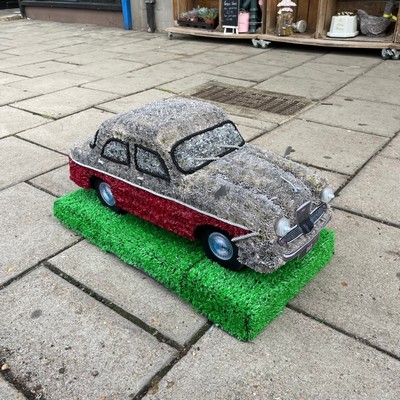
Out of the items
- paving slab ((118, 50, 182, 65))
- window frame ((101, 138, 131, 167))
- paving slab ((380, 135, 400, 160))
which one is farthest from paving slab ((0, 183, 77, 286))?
paving slab ((118, 50, 182, 65))

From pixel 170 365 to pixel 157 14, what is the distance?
1349cm

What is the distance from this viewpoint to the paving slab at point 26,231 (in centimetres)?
371

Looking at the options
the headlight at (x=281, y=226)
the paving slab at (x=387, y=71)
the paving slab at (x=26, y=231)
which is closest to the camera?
the headlight at (x=281, y=226)

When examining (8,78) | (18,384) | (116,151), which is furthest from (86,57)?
(18,384)

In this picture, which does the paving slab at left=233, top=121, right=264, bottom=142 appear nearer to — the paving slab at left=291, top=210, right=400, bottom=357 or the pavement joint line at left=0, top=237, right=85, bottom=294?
the paving slab at left=291, top=210, right=400, bottom=357

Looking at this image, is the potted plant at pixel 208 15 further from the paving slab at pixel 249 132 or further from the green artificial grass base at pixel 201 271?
the green artificial grass base at pixel 201 271

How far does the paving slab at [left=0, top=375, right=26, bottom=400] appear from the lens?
2.54m

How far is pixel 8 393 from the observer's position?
8.44ft

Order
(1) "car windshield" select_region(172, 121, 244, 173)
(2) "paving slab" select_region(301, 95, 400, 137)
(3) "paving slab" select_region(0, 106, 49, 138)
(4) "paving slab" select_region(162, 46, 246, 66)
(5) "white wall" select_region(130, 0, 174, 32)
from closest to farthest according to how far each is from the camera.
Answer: (1) "car windshield" select_region(172, 121, 244, 173)
(2) "paving slab" select_region(301, 95, 400, 137)
(3) "paving slab" select_region(0, 106, 49, 138)
(4) "paving slab" select_region(162, 46, 246, 66)
(5) "white wall" select_region(130, 0, 174, 32)

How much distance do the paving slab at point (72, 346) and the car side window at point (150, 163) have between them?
3.44 feet

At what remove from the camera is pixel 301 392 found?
2.54 meters

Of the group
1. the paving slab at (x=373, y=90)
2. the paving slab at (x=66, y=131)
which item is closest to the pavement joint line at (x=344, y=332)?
the paving slab at (x=66, y=131)

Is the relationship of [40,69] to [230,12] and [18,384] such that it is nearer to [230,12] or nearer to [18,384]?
[230,12]

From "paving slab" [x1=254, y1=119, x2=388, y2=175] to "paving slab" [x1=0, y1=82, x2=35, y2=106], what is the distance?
472cm
